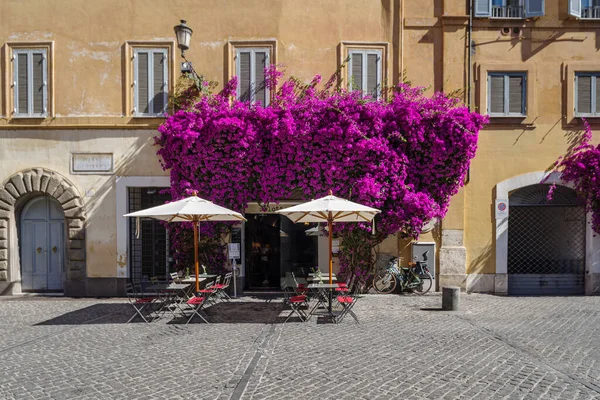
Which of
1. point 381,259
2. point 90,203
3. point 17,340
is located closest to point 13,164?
point 90,203

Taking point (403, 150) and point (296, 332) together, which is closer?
point (296, 332)

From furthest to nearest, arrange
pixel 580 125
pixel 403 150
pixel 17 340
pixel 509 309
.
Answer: pixel 580 125
pixel 403 150
pixel 509 309
pixel 17 340

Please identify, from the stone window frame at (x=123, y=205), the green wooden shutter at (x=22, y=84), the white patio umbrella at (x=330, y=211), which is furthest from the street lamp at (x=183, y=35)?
the white patio umbrella at (x=330, y=211)

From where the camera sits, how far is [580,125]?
12430 millimetres

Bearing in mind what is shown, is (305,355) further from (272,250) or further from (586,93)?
(586,93)

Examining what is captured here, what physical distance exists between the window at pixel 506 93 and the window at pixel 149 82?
28.8ft

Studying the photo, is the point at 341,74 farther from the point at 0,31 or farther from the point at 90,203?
the point at 0,31

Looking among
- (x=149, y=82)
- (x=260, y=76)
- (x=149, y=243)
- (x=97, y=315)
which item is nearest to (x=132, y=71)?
(x=149, y=82)

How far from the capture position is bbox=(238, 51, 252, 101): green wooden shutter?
1232cm

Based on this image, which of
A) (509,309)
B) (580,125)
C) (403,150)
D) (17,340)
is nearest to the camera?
(17,340)

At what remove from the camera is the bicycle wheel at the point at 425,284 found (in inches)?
473

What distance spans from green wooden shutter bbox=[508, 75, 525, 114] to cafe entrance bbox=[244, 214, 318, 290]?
6.45 m

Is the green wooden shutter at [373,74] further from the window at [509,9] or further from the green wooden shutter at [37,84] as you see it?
the green wooden shutter at [37,84]

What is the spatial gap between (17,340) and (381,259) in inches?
331
